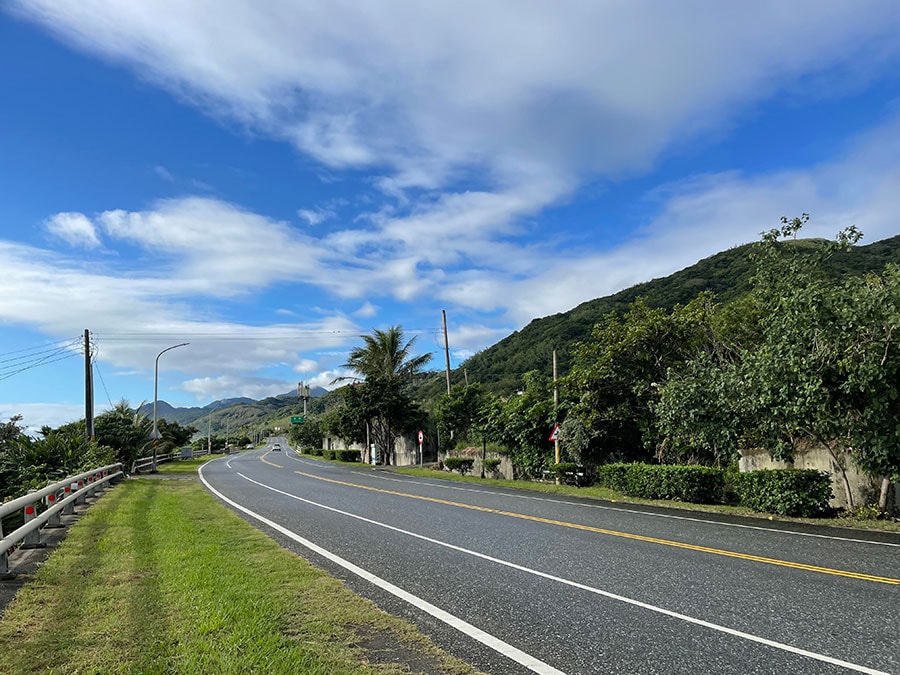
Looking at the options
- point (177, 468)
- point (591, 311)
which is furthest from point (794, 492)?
point (591, 311)

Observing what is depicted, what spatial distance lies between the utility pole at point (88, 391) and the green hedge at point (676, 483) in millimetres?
21981

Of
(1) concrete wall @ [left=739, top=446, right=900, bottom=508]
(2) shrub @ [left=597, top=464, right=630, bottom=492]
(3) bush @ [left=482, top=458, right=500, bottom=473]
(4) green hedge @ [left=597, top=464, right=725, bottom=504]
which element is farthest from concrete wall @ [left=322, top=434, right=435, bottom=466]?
(1) concrete wall @ [left=739, top=446, right=900, bottom=508]

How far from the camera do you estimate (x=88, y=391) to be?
28.1 metres

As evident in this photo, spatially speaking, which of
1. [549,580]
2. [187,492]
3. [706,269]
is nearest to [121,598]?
[549,580]

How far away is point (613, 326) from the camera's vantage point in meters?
23.0

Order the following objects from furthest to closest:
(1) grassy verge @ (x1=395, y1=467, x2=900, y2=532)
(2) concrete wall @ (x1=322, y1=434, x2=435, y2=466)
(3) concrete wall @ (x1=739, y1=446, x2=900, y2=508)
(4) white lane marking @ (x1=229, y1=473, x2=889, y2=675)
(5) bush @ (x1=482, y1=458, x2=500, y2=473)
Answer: (2) concrete wall @ (x1=322, y1=434, x2=435, y2=466), (5) bush @ (x1=482, y1=458, x2=500, y2=473), (3) concrete wall @ (x1=739, y1=446, x2=900, y2=508), (1) grassy verge @ (x1=395, y1=467, x2=900, y2=532), (4) white lane marking @ (x1=229, y1=473, x2=889, y2=675)

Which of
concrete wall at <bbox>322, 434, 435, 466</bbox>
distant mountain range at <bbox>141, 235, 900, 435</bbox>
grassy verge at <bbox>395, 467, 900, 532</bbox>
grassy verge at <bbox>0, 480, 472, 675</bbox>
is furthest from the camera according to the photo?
concrete wall at <bbox>322, 434, 435, 466</bbox>

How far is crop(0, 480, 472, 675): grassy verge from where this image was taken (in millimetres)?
4688

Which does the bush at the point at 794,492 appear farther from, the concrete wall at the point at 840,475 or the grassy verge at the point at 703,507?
the concrete wall at the point at 840,475

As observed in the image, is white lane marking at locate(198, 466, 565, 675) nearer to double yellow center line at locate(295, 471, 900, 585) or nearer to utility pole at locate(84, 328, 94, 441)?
double yellow center line at locate(295, 471, 900, 585)

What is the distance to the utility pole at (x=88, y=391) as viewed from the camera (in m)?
27.8

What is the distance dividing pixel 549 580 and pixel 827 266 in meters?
16.8

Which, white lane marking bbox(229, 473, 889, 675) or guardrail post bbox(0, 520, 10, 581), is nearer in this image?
white lane marking bbox(229, 473, 889, 675)

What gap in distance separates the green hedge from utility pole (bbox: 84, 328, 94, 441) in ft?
72.1
